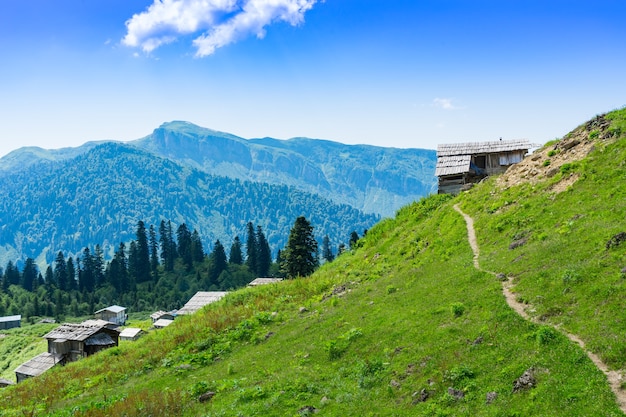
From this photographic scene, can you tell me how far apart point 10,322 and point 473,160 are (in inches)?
5907

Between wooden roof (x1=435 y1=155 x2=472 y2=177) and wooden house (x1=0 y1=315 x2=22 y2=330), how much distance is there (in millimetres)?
145881

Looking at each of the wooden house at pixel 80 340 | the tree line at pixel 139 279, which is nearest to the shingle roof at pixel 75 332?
the wooden house at pixel 80 340

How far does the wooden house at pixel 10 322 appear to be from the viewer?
14554cm

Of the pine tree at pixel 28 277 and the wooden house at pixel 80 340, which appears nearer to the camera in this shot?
the wooden house at pixel 80 340

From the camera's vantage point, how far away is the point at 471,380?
53.0 ft

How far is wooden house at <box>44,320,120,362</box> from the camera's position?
61.2m

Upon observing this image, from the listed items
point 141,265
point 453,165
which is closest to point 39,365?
point 453,165

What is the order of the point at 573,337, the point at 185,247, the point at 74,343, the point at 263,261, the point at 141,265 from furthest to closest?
the point at 185,247, the point at 141,265, the point at 263,261, the point at 74,343, the point at 573,337

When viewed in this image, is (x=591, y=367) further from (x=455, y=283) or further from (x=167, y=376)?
(x=167, y=376)

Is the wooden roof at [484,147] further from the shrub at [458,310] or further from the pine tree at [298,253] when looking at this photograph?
the pine tree at [298,253]

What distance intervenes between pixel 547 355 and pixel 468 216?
796 inches

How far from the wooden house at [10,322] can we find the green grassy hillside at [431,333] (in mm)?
130564

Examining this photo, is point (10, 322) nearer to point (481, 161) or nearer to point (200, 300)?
point (200, 300)

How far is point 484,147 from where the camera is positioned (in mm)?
48812
